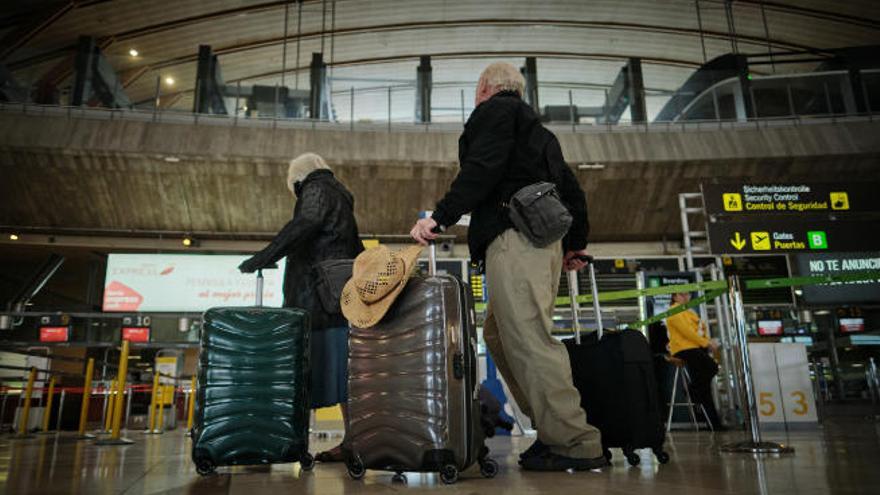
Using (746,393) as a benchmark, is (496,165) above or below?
above

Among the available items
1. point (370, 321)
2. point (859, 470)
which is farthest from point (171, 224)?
point (859, 470)

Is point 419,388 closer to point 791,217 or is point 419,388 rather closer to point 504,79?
point 504,79

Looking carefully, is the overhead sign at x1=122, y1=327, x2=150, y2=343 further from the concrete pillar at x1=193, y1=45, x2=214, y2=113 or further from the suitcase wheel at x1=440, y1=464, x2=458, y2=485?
the suitcase wheel at x1=440, y1=464, x2=458, y2=485

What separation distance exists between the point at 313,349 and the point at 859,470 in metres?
2.13

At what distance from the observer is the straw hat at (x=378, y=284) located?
1.90 meters

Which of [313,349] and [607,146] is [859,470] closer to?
[313,349]

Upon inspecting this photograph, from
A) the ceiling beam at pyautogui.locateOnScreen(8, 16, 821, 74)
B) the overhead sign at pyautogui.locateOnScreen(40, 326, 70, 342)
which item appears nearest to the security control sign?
the ceiling beam at pyautogui.locateOnScreen(8, 16, 821, 74)

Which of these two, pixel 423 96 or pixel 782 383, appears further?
pixel 423 96

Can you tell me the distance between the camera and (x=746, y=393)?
2.87 meters

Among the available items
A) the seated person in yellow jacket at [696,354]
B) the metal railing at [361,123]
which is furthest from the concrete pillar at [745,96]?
the seated person in yellow jacket at [696,354]

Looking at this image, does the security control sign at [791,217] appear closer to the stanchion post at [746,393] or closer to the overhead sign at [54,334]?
the stanchion post at [746,393]

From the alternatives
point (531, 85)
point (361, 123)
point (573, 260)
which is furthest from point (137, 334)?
point (573, 260)

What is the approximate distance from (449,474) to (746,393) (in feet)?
6.31

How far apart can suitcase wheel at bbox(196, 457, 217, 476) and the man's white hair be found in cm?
184
